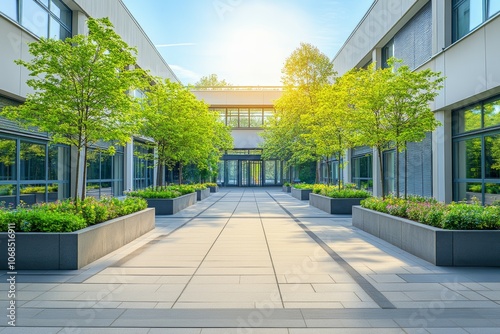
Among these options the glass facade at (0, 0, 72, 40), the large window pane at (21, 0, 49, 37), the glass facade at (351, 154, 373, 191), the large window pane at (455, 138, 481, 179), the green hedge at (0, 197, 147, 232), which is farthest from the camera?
the glass facade at (351, 154, 373, 191)

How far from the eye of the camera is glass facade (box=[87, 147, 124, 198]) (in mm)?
22109

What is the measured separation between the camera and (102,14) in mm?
21203

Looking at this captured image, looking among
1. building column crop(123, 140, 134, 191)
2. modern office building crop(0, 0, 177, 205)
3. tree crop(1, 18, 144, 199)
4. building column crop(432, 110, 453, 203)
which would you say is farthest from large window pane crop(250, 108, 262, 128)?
tree crop(1, 18, 144, 199)

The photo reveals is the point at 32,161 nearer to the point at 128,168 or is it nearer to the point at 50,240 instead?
the point at 50,240

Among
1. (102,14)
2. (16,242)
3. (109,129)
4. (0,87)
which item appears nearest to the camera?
(16,242)

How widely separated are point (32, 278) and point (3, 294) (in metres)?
0.94

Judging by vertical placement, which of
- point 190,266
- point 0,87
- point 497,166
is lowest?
point 190,266

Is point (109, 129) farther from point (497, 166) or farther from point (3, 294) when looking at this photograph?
point (497, 166)

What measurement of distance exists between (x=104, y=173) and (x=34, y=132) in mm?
8725

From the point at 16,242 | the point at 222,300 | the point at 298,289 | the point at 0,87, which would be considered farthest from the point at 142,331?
the point at 0,87

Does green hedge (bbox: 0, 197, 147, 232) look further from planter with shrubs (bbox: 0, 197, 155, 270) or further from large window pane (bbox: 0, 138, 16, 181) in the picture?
large window pane (bbox: 0, 138, 16, 181)

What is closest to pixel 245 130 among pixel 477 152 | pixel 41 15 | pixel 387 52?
pixel 387 52

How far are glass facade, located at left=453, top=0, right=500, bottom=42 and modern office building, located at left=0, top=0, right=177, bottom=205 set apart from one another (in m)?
13.5

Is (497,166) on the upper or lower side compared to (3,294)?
upper
